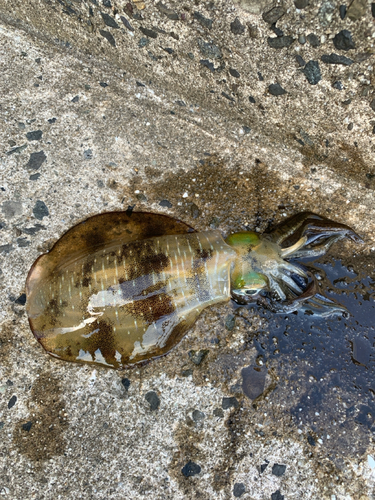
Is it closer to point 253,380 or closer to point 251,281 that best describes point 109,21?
point 251,281

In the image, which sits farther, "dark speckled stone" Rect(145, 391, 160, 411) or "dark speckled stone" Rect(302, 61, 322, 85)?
"dark speckled stone" Rect(145, 391, 160, 411)

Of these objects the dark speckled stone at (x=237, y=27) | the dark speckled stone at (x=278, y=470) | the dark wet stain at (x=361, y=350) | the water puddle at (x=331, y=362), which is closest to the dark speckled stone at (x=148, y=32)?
the dark speckled stone at (x=237, y=27)

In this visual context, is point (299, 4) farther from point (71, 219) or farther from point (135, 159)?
point (71, 219)

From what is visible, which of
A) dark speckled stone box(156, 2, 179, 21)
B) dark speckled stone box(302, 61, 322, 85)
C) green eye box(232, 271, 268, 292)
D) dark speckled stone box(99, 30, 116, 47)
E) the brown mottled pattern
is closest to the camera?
dark speckled stone box(302, 61, 322, 85)

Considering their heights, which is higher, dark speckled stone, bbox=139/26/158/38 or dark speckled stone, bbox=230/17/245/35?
dark speckled stone, bbox=230/17/245/35

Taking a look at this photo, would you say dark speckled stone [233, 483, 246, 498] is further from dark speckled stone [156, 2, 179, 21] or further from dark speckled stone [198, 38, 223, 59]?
dark speckled stone [156, 2, 179, 21]

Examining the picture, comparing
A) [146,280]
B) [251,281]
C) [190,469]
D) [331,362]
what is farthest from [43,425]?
[331,362]

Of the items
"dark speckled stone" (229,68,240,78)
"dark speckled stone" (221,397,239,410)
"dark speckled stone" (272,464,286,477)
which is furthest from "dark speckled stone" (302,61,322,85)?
"dark speckled stone" (272,464,286,477)
